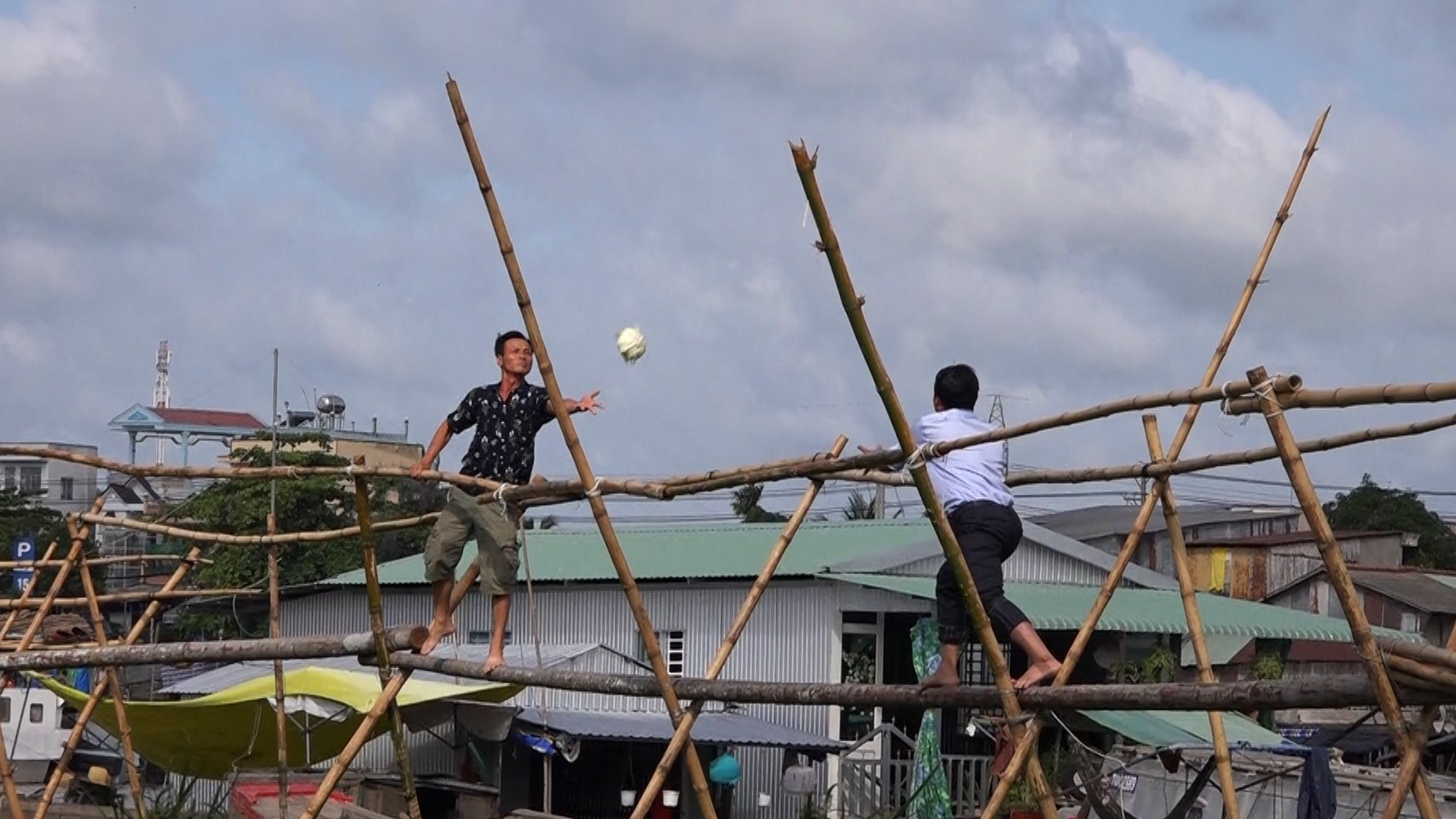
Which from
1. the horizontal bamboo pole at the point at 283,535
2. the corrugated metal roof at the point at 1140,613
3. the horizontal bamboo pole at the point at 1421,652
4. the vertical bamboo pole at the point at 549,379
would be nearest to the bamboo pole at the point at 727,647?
the vertical bamboo pole at the point at 549,379

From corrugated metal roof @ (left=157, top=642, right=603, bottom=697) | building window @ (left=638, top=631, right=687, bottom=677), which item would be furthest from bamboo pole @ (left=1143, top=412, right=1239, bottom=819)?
building window @ (left=638, top=631, right=687, bottom=677)

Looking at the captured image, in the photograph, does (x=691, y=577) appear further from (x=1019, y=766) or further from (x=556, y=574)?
(x=1019, y=766)

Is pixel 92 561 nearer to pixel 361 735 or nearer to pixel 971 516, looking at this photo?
pixel 361 735

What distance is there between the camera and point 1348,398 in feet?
12.4

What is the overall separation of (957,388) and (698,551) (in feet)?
43.5

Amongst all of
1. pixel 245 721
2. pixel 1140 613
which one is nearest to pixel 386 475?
pixel 245 721

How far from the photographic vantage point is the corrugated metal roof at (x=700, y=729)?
1494 centimetres

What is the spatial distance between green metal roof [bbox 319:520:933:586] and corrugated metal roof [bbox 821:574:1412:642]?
1.18 meters

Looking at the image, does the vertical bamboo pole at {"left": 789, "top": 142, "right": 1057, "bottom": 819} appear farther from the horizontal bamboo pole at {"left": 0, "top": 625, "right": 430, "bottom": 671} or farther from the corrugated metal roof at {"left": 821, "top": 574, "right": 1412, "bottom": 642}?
the corrugated metal roof at {"left": 821, "top": 574, "right": 1412, "bottom": 642}

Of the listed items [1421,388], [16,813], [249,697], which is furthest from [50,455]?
[1421,388]

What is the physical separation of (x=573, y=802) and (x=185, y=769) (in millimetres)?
5643

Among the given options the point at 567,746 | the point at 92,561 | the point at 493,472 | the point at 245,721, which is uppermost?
the point at 493,472

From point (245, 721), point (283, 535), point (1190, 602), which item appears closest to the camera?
point (1190, 602)

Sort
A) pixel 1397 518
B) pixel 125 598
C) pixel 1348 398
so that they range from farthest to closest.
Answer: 1. pixel 1397 518
2. pixel 125 598
3. pixel 1348 398
